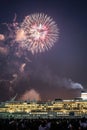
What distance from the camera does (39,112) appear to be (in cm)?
16462

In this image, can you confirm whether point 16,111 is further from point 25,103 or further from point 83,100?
point 83,100

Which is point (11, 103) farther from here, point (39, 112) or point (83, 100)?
point (83, 100)

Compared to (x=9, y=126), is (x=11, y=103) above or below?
above

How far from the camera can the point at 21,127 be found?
84.9 ft

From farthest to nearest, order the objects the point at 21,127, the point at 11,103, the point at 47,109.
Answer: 1. the point at 11,103
2. the point at 47,109
3. the point at 21,127

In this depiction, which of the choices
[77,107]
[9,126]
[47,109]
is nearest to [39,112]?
[47,109]

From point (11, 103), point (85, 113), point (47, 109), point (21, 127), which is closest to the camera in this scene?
point (21, 127)

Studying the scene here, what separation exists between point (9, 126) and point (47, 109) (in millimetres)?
139754

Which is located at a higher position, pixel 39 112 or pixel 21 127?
pixel 39 112

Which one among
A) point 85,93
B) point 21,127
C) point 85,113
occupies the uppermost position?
point 85,93

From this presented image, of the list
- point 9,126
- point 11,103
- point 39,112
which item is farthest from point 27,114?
point 9,126

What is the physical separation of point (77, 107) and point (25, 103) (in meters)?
25.8

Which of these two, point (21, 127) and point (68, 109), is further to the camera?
point (68, 109)

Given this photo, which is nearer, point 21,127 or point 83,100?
point 21,127
